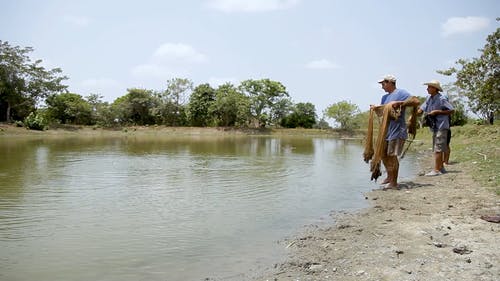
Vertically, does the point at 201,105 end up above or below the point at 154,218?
above

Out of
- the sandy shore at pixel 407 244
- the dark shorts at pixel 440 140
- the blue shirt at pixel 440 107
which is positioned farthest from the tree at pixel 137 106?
the sandy shore at pixel 407 244

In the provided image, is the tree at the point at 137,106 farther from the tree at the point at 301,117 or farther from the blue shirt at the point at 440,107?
the blue shirt at the point at 440,107

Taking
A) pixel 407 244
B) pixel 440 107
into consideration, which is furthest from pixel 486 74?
pixel 407 244

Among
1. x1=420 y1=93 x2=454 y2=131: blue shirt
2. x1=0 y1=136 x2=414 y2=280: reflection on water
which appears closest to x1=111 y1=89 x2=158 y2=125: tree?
x1=0 y1=136 x2=414 y2=280: reflection on water

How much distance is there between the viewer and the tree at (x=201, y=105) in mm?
59875

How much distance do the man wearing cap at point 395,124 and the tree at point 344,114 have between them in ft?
194

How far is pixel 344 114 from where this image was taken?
6662 centimetres

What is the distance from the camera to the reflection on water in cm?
448

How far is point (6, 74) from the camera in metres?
47.9

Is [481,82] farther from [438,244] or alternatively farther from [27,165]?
[27,165]

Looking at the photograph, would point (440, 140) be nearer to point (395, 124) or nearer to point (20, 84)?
point (395, 124)

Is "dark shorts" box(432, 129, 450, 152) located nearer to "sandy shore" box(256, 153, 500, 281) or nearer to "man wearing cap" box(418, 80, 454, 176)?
"man wearing cap" box(418, 80, 454, 176)

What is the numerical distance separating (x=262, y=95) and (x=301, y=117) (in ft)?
27.6

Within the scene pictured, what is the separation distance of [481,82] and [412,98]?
8.85 metres
